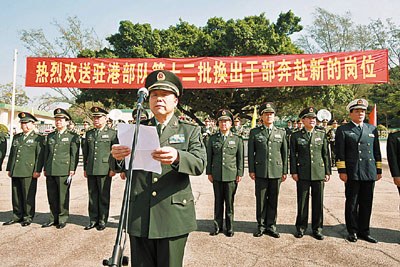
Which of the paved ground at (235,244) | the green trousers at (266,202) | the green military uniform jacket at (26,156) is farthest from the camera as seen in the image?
the green military uniform jacket at (26,156)

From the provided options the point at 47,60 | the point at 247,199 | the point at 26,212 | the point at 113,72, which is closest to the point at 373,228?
the point at 247,199

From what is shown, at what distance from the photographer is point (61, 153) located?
16.3 feet

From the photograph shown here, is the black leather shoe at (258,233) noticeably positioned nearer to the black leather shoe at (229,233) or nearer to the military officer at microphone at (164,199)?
the black leather shoe at (229,233)

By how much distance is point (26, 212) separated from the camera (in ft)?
16.1

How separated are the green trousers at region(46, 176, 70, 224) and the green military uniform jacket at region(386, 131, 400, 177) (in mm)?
4889

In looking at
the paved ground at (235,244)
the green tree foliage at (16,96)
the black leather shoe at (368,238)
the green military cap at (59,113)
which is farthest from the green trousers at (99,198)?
the green tree foliage at (16,96)

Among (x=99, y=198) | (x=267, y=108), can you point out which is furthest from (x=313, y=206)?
(x=99, y=198)

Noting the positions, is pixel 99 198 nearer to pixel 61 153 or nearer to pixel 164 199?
pixel 61 153

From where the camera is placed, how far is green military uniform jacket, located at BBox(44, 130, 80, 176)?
16.0 ft

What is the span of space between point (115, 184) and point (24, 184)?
12.8 ft

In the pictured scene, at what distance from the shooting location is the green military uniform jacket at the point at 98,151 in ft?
15.9

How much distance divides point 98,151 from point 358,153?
12.9 feet

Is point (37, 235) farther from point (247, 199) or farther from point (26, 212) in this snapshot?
point (247, 199)

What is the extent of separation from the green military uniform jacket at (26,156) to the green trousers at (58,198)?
36 centimetres
